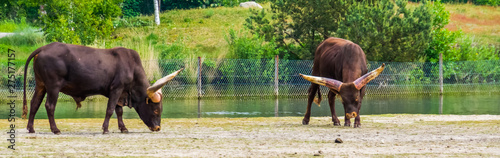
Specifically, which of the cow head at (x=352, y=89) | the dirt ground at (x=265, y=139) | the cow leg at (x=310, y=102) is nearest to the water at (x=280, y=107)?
the cow leg at (x=310, y=102)

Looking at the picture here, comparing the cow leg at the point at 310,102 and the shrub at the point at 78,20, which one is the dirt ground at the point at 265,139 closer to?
the cow leg at the point at 310,102

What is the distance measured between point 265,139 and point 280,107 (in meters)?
11.1

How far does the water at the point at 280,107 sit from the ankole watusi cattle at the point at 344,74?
441cm

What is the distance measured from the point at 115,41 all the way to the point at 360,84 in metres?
22.8

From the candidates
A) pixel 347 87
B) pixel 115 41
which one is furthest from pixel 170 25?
pixel 347 87

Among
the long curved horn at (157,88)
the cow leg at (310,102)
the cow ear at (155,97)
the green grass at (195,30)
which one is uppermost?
the long curved horn at (157,88)

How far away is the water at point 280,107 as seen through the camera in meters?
21.5

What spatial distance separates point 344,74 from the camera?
15.6 meters

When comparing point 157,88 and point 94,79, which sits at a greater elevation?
point 94,79

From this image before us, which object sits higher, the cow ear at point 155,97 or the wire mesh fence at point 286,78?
the cow ear at point 155,97

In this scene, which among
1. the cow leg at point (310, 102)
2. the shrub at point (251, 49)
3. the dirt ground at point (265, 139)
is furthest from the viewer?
the shrub at point (251, 49)

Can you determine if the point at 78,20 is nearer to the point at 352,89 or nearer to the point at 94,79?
the point at 94,79

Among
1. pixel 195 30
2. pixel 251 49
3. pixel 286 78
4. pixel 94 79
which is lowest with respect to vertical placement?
pixel 195 30

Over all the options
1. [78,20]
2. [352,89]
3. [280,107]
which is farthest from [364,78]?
[78,20]
